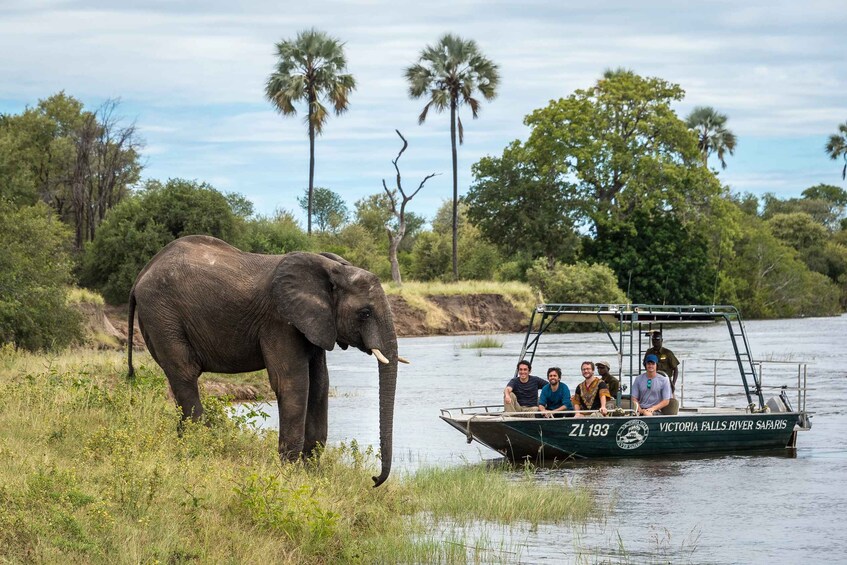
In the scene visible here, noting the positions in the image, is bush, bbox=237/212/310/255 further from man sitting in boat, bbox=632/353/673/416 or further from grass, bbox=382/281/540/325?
man sitting in boat, bbox=632/353/673/416

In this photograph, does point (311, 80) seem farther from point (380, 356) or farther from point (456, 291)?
point (380, 356)

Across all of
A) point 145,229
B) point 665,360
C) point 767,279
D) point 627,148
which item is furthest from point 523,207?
point 665,360

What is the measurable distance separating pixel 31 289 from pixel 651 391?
15190 millimetres

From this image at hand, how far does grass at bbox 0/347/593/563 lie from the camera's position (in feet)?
31.8

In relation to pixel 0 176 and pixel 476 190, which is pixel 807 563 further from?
pixel 476 190

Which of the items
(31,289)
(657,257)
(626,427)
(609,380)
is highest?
(657,257)

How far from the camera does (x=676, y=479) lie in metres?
17.9

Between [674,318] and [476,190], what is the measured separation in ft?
169

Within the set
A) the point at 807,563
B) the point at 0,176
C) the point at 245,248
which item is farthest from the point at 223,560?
the point at 245,248

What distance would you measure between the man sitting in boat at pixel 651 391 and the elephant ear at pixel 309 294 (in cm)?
781

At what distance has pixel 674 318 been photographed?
2044cm

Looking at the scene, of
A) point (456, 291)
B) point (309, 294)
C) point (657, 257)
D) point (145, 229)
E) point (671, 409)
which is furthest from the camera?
point (657, 257)

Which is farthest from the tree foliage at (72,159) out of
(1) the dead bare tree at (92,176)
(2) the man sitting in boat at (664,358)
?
(2) the man sitting in boat at (664,358)

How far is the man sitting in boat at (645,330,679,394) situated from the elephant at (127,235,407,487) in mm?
7822
